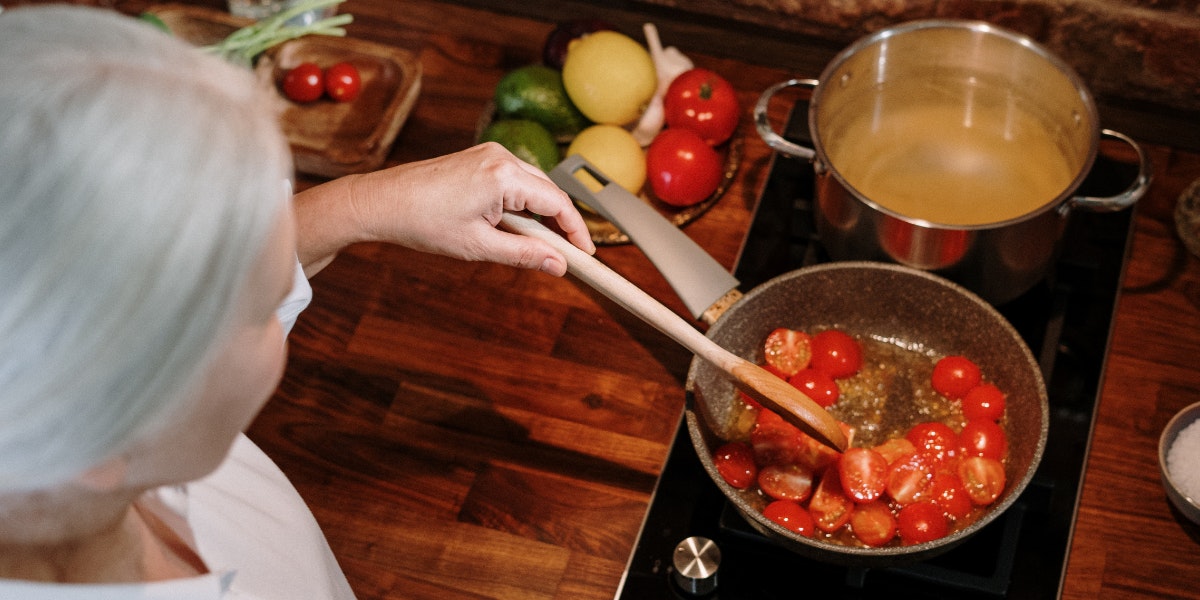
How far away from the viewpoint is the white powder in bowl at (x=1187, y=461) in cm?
84

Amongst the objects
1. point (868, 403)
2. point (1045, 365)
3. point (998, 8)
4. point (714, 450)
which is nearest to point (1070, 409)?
point (1045, 365)

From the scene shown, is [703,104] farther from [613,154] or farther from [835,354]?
[835,354]

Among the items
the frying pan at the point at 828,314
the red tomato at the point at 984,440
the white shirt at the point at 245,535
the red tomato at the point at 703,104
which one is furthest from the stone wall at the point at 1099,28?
the white shirt at the point at 245,535

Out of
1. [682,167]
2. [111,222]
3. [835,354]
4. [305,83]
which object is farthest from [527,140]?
[111,222]

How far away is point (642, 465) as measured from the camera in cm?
93

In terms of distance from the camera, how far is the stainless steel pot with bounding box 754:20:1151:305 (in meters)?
0.89

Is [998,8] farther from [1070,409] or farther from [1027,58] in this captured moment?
[1070,409]

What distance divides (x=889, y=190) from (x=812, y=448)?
312 mm

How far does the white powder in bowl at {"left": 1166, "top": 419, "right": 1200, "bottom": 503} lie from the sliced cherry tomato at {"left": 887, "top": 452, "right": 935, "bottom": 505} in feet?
0.69

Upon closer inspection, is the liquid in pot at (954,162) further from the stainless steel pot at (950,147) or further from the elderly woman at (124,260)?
the elderly woman at (124,260)

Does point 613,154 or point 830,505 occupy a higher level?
point 613,154

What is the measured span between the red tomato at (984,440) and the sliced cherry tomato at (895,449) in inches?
1.9

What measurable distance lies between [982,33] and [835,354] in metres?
0.36

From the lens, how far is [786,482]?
845mm
